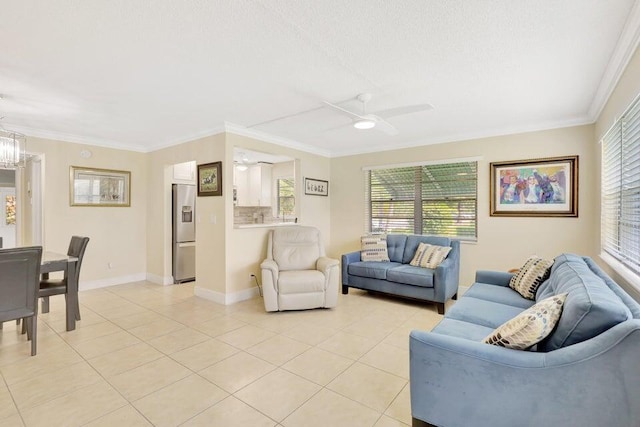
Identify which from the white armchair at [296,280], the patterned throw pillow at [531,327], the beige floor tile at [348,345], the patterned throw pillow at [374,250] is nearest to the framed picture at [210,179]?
the white armchair at [296,280]

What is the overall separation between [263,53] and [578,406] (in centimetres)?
267

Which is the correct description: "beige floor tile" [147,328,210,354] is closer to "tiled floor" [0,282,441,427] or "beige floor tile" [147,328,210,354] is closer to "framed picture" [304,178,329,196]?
"tiled floor" [0,282,441,427]

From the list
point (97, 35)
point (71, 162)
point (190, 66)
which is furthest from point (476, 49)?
point (71, 162)

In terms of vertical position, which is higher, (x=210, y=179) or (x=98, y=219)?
(x=210, y=179)

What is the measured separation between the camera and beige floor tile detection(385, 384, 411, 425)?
1887mm

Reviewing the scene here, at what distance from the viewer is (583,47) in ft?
7.06

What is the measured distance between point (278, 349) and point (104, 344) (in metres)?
1.65

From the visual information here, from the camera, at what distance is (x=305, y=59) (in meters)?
2.32

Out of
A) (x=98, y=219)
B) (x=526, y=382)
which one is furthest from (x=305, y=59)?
(x=98, y=219)

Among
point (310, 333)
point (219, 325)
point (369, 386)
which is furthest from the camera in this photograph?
point (219, 325)

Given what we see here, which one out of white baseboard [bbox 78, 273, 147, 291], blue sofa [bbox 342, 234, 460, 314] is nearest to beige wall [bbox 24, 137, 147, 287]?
white baseboard [bbox 78, 273, 147, 291]

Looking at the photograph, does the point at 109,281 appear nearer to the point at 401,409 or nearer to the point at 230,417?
the point at 230,417

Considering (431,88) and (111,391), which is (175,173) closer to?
(111,391)

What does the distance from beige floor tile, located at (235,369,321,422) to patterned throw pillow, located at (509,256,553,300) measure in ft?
6.90
